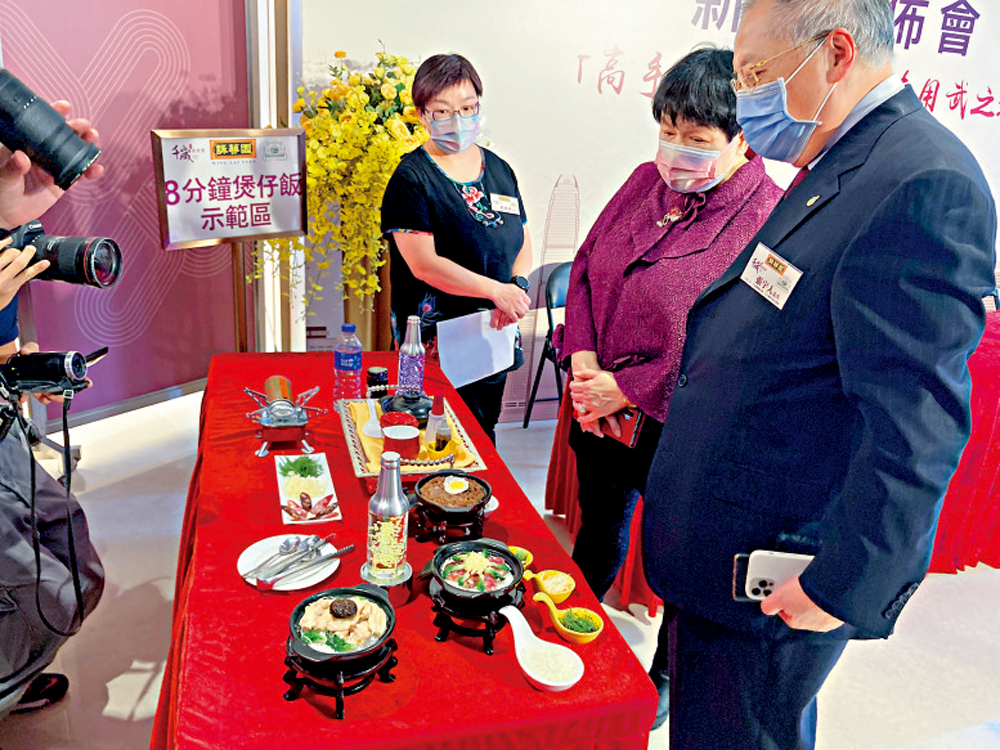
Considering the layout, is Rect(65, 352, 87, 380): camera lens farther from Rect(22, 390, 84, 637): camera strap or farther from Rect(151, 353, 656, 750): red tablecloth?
Rect(151, 353, 656, 750): red tablecloth

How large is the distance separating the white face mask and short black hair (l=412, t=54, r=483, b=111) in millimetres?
916

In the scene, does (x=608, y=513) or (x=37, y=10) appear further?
(x=37, y=10)

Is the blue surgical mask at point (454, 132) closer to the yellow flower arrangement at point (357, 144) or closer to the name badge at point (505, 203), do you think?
the name badge at point (505, 203)

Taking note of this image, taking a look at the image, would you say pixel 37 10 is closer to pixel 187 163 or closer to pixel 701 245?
pixel 187 163

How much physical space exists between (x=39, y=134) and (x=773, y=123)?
135 centimetres

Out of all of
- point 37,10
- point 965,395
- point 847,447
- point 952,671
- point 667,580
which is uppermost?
point 37,10

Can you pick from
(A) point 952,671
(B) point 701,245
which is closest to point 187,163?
(B) point 701,245

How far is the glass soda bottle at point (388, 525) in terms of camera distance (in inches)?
47.4

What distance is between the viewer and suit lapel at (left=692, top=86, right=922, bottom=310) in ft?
3.52

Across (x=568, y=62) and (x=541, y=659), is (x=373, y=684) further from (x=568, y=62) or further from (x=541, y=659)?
(x=568, y=62)

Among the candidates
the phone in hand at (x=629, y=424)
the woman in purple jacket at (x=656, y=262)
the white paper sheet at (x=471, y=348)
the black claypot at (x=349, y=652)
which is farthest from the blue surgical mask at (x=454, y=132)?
the black claypot at (x=349, y=652)

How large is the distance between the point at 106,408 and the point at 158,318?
486mm

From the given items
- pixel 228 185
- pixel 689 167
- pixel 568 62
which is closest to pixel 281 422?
pixel 689 167

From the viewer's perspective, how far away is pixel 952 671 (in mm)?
2312
